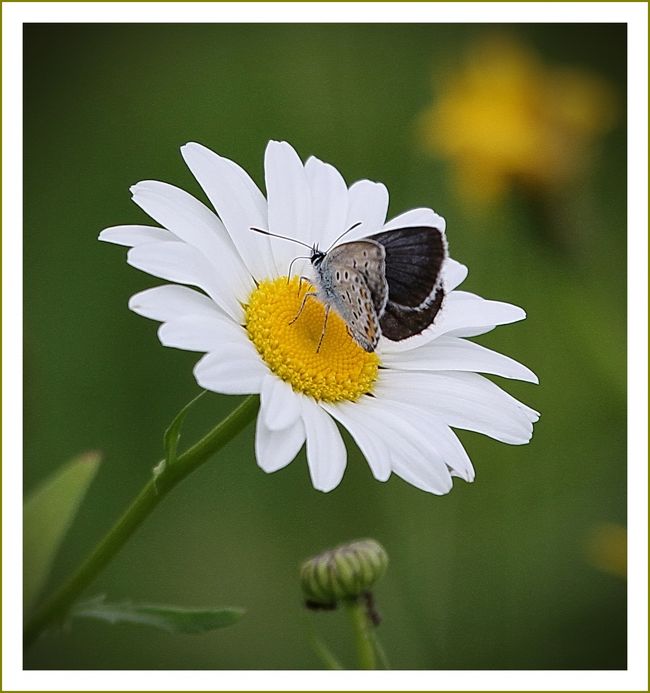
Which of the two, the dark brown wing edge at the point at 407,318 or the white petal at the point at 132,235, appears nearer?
the white petal at the point at 132,235

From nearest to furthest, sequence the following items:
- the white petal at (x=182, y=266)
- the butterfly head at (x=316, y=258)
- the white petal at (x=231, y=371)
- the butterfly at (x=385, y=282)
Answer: the white petal at (x=231, y=371) < the white petal at (x=182, y=266) < the butterfly at (x=385, y=282) < the butterfly head at (x=316, y=258)

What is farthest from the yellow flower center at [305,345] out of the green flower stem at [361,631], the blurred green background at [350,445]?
the blurred green background at [350,445]

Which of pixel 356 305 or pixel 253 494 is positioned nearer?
pixel 356 305

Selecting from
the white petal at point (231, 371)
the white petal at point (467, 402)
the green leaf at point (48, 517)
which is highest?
the white petal at point (231, 371)

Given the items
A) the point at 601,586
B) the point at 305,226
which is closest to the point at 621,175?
the point at 601,586

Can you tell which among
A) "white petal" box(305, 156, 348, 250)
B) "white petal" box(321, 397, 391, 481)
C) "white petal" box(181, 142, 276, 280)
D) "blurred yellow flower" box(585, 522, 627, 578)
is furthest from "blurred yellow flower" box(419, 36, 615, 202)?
"white petal" box(321, 397, 391, 481)

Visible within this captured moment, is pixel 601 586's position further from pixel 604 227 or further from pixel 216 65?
pixel 216 65

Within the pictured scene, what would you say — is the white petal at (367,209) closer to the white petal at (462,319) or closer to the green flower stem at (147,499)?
the white petal at (462,319)
